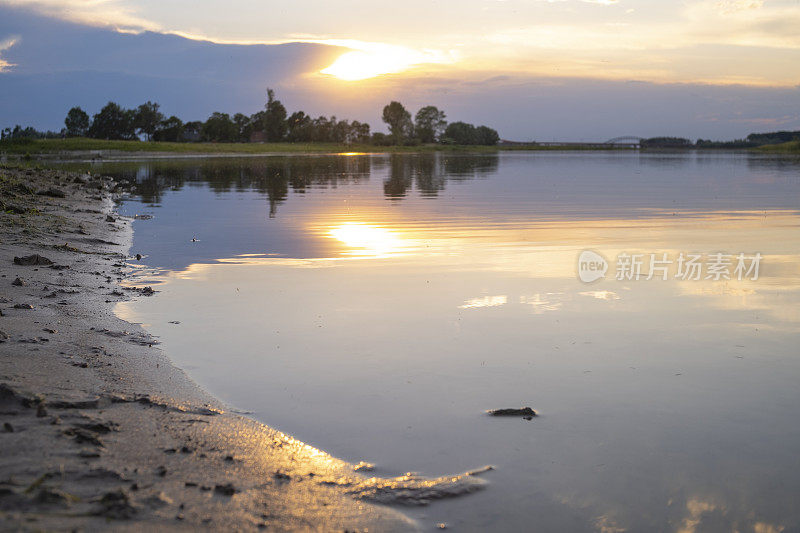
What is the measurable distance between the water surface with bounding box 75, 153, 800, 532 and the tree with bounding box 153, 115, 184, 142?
144 m

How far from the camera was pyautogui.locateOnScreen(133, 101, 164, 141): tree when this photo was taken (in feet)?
495

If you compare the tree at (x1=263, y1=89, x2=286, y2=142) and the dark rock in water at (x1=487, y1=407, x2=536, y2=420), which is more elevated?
the tree at (x1=263, y1=89, x2=286, y2=142)

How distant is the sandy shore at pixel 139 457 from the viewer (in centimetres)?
459

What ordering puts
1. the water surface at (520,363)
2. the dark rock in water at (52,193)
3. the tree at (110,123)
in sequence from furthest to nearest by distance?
the tree at (110,123), the dark rock in water at (52,193), the water surface at (520,363)

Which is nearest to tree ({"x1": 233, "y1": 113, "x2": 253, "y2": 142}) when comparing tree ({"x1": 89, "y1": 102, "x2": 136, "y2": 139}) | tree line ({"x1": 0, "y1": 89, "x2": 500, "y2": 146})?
tree line ({"x1": 0, "y1": 89, "x2": 500, "y2": 146})

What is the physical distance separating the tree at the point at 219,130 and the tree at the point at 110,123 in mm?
28204

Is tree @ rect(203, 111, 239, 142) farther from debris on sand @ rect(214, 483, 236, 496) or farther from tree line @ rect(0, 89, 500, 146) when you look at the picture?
debris on sand @ rect(214, 483, 236, 496)

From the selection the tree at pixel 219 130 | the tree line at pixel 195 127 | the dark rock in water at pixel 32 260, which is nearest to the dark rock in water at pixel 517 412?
the dark rock in water at pixel 32 260

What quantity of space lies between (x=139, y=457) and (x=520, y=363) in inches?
177

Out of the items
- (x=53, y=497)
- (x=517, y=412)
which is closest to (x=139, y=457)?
(x=53, y=497)

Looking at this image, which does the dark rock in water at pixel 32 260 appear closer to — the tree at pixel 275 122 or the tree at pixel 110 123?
the tree at pixel 110 123

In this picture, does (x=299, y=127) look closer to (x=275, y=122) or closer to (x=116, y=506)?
(x=275, y=122)

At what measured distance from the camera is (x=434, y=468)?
19.1ft

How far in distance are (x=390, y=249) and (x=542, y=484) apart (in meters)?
11.6
